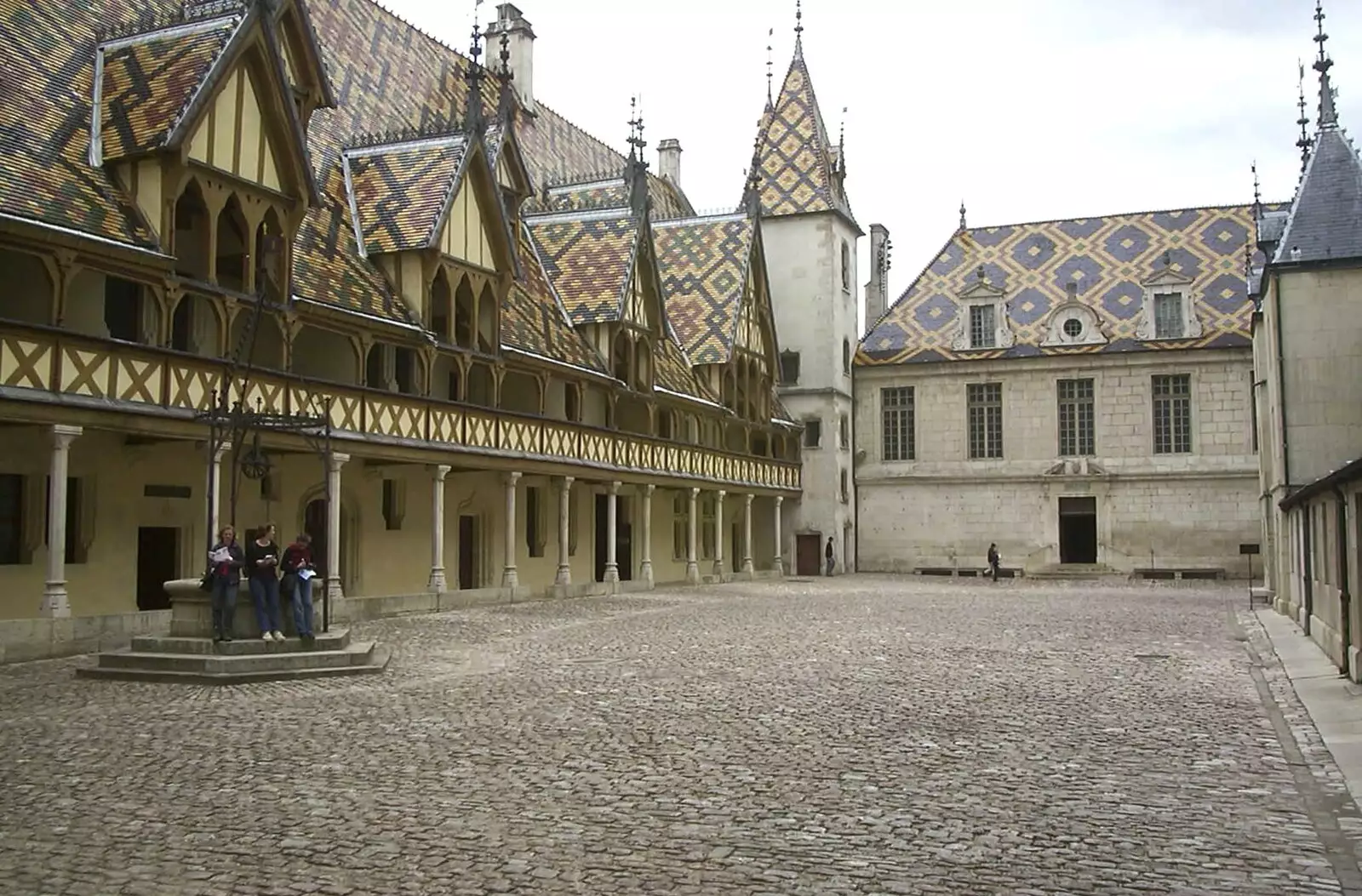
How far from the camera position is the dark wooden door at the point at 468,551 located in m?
25.7

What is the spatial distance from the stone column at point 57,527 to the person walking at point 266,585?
3136mm

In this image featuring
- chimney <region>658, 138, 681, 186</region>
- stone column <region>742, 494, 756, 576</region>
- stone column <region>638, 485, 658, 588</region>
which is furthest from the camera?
chimney <region>658, 138, 681, 186</region>

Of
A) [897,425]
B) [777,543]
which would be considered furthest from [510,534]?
[897,425]

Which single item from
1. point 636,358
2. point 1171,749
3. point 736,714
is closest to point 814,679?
point 736,714

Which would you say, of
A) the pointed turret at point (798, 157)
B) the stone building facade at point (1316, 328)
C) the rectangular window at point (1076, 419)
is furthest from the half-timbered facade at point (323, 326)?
the stone building facade at point (1316, 328)

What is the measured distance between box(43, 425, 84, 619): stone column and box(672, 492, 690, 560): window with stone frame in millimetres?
21681

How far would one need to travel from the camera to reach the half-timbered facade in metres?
15.7

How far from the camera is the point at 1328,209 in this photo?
19.7 meters

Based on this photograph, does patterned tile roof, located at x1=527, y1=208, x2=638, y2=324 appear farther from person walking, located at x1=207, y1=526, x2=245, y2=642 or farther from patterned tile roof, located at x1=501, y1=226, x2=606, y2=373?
person walking, located at x1=207, y1=526, x2=245, y2=642

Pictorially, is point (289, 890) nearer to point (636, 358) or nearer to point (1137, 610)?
point (1137, 610)

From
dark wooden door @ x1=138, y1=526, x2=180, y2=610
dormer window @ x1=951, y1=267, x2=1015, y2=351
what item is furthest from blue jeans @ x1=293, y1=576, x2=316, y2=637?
dormer window @ x1=951, y1=267, x2=1015, y2=351

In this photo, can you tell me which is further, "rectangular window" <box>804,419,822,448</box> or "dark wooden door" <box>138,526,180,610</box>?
"rectangular window" <box>804,419,822,448</box>

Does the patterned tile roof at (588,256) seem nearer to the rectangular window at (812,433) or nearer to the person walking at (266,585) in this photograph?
the rectangular window at (812,433)

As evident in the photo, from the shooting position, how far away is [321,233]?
2152 centimetres
